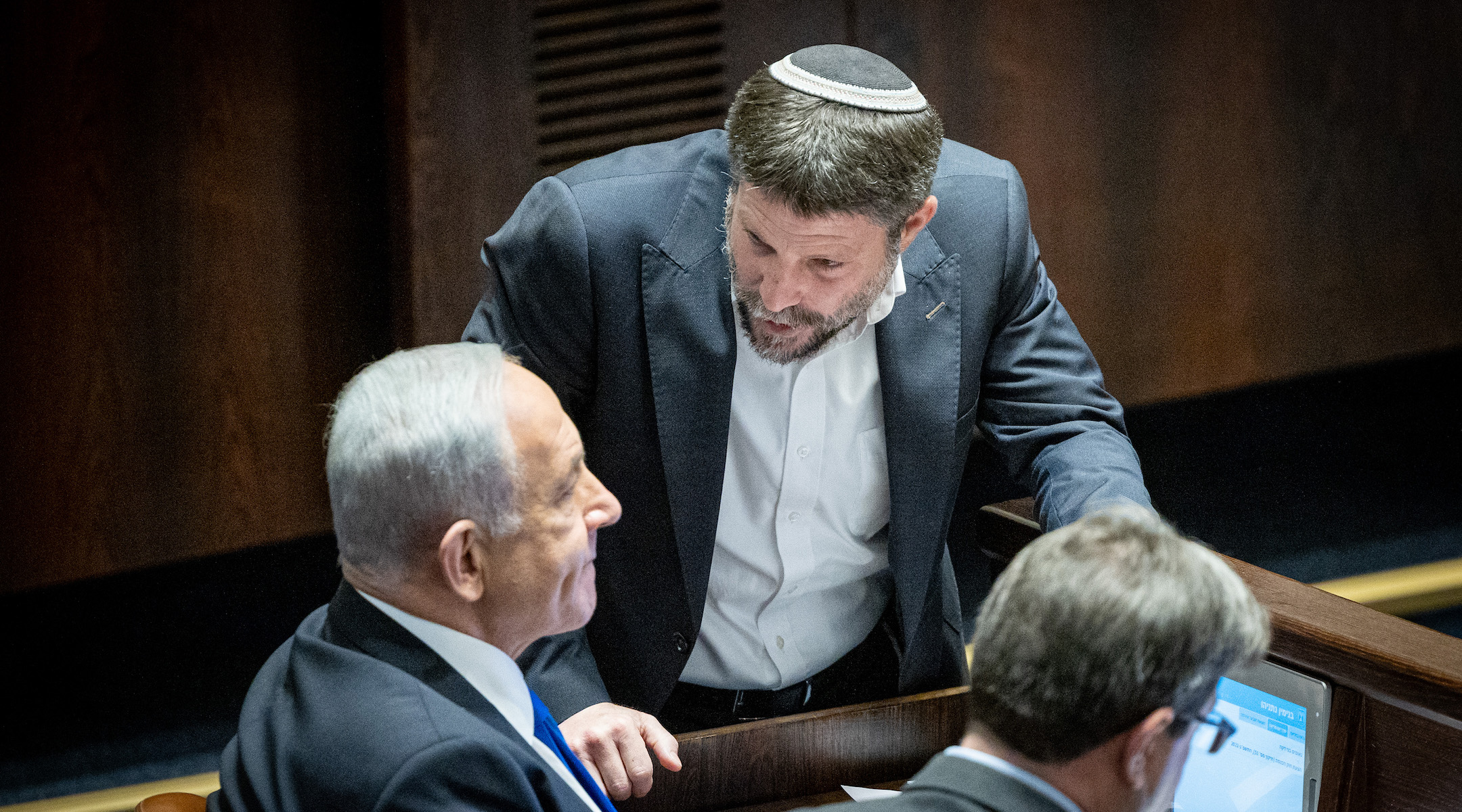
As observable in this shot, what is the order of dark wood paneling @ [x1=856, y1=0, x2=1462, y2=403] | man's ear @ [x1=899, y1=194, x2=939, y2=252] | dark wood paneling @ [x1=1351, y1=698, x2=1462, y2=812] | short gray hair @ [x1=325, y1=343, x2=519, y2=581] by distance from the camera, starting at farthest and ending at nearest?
1. dark wood paneling @ [x1=856, y1=0, x2=1462, y2=403]
2. man's ear @ [x1=899, y1=194, x2=939, y2=252]
3. dark wood paneling @ [x1=1351, y1=698, x2=1462, y2=812]
4. short gray hair @ [x1=325, y1=343, x2=519, y2=581]

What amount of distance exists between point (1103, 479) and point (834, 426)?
1.25ft

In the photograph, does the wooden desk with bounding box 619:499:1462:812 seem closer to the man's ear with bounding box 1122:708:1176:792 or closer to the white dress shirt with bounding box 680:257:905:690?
the white dress shirt with bounding box 680:257:905:690

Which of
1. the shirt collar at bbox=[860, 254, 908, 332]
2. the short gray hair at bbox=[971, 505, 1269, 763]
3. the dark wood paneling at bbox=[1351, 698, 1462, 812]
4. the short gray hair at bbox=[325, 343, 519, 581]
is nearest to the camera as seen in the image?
the short gray hair at bbox=[971, 505, 1269, 763]

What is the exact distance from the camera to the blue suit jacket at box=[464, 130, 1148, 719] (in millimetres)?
1800

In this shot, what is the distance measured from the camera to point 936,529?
189 cm

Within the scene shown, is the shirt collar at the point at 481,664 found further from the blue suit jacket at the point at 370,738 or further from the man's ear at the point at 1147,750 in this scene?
the man's ear at the point at 1147,750

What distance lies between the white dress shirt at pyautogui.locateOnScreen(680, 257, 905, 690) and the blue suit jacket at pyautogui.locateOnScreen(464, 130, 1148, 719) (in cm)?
5

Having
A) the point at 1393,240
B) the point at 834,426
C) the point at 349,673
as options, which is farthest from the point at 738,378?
the point at 1393,240

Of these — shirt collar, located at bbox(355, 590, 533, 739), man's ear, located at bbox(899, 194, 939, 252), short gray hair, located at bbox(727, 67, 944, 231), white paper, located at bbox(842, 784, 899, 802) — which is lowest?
white paper, located at bbox(842, 784, 899, 802)

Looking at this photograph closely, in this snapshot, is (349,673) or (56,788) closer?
(349,673)

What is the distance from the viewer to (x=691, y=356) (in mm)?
1803

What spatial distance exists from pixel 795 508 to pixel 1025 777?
81 cm

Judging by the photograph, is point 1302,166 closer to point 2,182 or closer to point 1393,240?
point 1393,240

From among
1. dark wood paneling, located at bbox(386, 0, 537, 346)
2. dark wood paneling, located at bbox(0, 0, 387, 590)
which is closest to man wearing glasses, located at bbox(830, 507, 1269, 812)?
dark wood paneling, located at bbox(386, 0, 537, 346)
